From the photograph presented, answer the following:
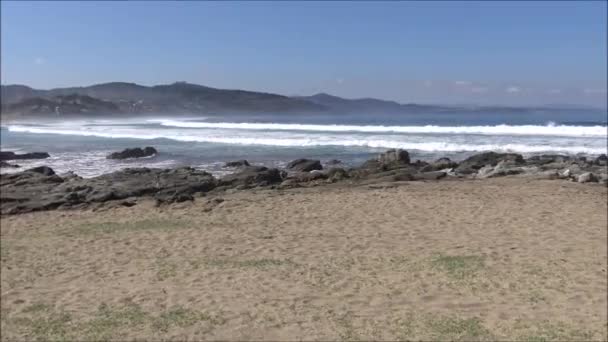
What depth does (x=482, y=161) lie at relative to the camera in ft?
63.9

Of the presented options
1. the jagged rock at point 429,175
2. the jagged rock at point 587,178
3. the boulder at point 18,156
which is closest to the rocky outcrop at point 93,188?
the jagged rock at point 429,175

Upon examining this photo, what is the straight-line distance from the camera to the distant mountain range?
333ft

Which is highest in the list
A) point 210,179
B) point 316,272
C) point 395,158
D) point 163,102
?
point 163,102

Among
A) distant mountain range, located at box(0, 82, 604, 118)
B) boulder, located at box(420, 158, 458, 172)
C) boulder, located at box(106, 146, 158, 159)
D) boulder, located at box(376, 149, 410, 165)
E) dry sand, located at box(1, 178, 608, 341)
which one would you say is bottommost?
dry sand, located at box(1, 178, 608, 341)

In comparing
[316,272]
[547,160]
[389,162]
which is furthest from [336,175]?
[316,272]

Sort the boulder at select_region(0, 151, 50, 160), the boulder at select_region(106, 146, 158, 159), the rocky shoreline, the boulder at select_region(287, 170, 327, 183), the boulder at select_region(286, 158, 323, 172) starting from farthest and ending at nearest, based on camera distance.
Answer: the boulder at select_region(106, 146, 158, 159) → the boulder at select_region(0, 151, 50, 160) → the boulder at select_region(286, 158, 323, 172) → the boulder at select_region(287, 170, 327, 183) → the rocky shoreline

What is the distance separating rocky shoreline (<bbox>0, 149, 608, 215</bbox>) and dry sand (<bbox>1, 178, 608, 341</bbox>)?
4.54ft

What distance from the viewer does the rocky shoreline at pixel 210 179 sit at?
13.9m

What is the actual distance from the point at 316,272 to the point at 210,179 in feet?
29.9

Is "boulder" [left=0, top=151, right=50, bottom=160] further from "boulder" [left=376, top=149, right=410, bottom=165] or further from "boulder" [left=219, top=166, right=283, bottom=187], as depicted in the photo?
"boulder" [left=376, top=149, right=410, bottom=165]

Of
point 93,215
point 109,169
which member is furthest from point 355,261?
point 109,169

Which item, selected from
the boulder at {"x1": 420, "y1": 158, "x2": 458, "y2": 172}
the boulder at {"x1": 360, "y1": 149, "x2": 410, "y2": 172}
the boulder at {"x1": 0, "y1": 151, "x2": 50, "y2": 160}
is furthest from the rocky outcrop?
the boulder at {"x1": 0, "y1": 151, "x2": 50, "y2": 160}

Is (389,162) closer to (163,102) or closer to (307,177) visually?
(307,177)

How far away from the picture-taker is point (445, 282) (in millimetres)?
6848
